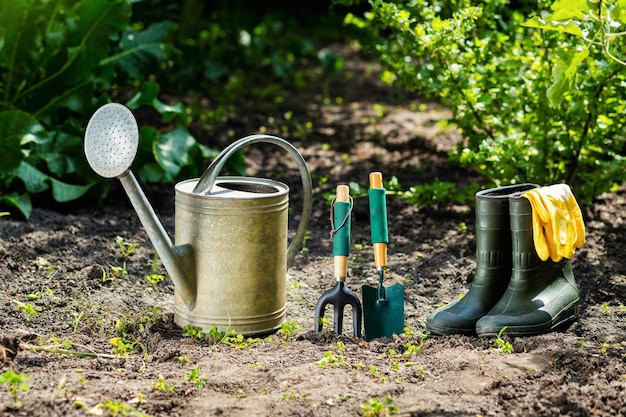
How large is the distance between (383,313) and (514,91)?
1468 millimetres

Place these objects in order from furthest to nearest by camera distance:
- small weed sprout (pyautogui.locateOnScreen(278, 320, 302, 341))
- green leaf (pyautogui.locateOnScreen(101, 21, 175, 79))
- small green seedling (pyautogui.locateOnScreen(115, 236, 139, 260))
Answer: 1. green leaf (pyautogui.locateOnScreen(101, 21, 175, 79))
2. small green seedling (pyautogui.locateOnScreen(115, 236, 139, 260))
3. small weed sprout (pyautogui.locateOnScreen(278, 320, 302, 341))

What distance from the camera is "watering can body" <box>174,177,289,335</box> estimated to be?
3.05 metres

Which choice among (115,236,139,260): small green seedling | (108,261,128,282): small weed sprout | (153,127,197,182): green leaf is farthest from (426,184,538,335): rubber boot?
(153,127,197,182): green leaf

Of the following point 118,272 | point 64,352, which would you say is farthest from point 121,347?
point 118,272

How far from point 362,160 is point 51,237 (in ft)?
7.39

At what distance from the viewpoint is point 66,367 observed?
2836 mm

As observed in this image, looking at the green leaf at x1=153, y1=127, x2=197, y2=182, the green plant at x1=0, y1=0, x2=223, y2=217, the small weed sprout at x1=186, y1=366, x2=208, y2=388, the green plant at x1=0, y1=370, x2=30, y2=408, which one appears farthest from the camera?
the green leaf at x1=153, y1=127, x2=197, y2=182

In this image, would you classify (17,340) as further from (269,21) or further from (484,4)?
(269,21)

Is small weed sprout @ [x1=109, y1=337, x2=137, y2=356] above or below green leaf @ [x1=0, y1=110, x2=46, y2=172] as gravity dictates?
below

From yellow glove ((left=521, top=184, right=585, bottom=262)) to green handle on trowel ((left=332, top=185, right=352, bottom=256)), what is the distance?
2.09ft

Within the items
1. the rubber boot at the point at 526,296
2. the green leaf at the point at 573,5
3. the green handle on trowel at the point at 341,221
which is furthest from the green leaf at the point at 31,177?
the green leaf at the point at 573,5

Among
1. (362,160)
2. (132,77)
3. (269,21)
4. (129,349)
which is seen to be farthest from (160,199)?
(269,21)

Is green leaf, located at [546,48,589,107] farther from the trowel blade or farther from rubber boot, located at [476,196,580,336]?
the trowel blade

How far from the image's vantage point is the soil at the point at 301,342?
8.51 feet
